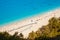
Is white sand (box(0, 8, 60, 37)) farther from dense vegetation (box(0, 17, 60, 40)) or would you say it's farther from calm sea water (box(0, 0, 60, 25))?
dense vegetation (box(0, 17, 60, 40))

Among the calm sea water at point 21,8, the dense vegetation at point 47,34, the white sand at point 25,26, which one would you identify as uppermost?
the calm sea water at point 21,8

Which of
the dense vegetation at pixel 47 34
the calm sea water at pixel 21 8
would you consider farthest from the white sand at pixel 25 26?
the dense vegetation at pixel 47 34

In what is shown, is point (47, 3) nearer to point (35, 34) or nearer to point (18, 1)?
point (18, 1)

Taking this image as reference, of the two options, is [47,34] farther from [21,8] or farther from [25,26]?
[21,8]

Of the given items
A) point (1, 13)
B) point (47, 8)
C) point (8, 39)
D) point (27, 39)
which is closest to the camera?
point (8, 39)

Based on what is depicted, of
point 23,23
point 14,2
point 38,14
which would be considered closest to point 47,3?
point 38,14

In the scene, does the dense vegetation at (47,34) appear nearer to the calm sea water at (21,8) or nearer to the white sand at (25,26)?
the white sand at (25,26)

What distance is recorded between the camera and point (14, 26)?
260 inches

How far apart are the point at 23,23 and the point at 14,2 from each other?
1.66 metres

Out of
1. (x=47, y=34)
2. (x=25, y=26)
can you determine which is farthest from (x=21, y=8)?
(x=47, y=34)

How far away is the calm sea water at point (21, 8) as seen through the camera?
24.6 ft

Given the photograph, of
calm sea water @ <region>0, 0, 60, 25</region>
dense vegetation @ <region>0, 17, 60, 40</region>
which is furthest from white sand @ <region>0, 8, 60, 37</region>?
dense vegetation @ <region>0, 17, 60, 40</region>

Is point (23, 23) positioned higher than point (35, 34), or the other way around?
point (23, 23)

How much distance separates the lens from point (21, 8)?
7906 millimetres
